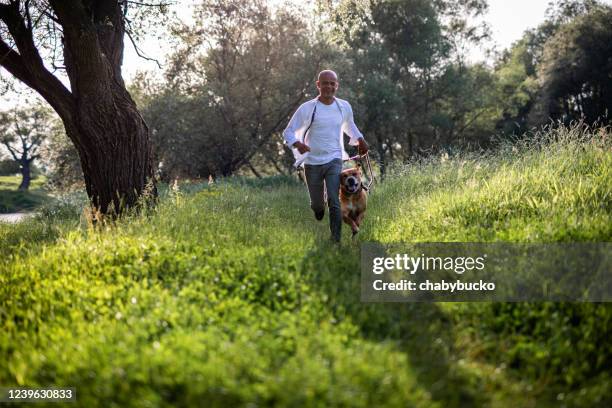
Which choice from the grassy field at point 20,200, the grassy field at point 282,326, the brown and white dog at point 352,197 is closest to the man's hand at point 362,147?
the brown and white dog at point 352,197

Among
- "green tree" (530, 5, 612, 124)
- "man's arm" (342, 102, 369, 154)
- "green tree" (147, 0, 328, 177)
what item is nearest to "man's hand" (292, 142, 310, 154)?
"man's arm" (342, 102, 369, 154)

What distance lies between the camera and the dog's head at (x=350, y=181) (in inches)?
297

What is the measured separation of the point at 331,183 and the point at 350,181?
0.42 metres

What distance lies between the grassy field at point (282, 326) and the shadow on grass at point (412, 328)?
15mm

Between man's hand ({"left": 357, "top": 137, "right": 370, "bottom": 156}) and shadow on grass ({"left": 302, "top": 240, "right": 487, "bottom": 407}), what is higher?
man's hand ({"left": 357, "top": 137, "right": 370, "bottom": 156})

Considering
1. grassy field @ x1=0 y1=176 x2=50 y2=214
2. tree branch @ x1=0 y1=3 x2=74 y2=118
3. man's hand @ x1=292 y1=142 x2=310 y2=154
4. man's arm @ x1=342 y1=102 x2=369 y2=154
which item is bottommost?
grassy field @ x1=0 y1=176 x2=50 y2=214

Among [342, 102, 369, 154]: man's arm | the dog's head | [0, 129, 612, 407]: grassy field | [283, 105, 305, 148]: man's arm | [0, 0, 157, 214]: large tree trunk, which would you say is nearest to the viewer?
[0, 129, 612, 407]: grassy field

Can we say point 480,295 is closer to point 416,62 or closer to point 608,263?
point 608,263

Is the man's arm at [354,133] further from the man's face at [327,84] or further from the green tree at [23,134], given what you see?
the green tree at [23,134]

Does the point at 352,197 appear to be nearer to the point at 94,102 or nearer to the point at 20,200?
the point at 94,102

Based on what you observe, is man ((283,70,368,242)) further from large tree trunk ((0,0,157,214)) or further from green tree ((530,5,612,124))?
green tree ((530,5,612,124))

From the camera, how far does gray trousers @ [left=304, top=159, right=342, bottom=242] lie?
7219mm

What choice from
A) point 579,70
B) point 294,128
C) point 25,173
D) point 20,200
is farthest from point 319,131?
point 25,173

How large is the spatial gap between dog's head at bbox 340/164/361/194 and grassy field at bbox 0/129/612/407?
1292 mm
